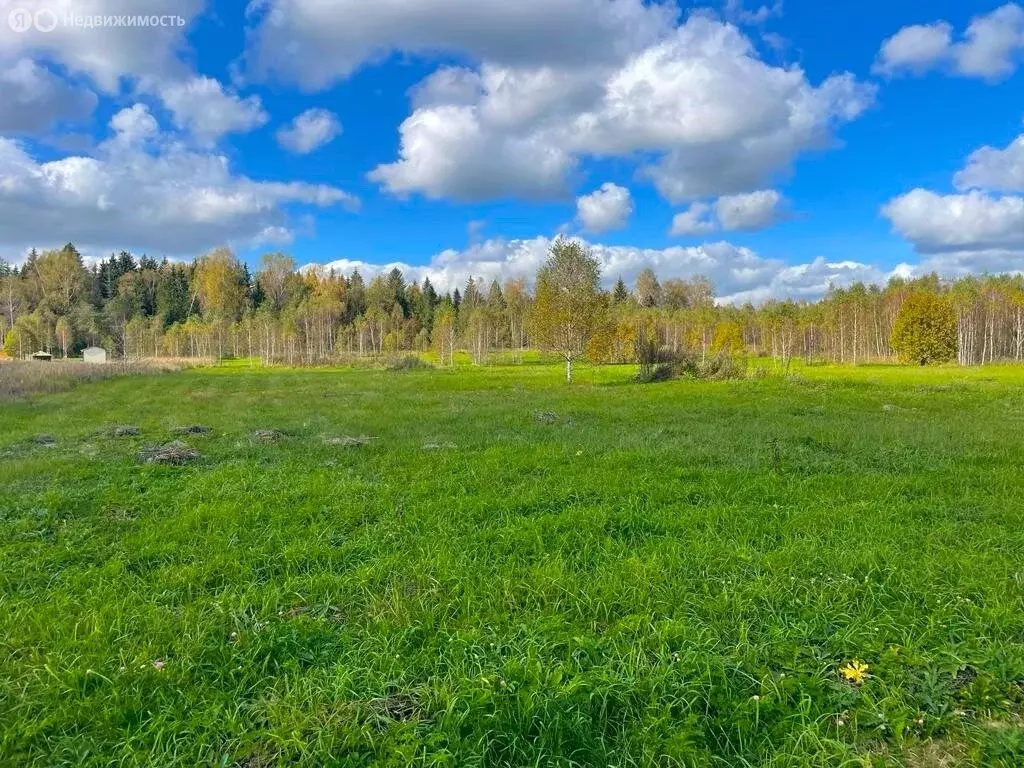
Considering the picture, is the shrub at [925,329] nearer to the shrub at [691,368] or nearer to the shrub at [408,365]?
the shrub at [691,368]

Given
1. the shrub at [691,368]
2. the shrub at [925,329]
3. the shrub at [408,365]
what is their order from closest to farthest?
the shrub at [691,368] → the shrub at [408,365] → the shrub at [925,329]

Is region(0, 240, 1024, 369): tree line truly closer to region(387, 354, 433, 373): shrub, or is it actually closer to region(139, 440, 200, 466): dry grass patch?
region(387, 354, 433, 373): shrub

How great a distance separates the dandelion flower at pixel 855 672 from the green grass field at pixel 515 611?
6 cm

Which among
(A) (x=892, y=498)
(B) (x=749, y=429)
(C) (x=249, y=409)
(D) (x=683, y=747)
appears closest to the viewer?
(D) (x=683, y=747)

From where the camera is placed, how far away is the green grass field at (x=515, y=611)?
3.66 meters

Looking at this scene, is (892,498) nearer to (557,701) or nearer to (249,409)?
(557,701)

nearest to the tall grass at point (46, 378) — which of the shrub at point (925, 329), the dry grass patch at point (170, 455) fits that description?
the dry grass patch at point (170, 455)

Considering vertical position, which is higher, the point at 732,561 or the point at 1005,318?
the point at 1005,318

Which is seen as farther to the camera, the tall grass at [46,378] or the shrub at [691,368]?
the shrub at [691,368]

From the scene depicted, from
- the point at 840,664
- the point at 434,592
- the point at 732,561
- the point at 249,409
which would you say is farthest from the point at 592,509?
the point at 249,409

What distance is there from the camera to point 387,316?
3696 inches

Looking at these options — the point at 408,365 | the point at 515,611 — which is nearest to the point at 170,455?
the point at 515,611

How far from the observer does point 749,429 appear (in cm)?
1544

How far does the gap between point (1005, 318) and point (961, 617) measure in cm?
8893
